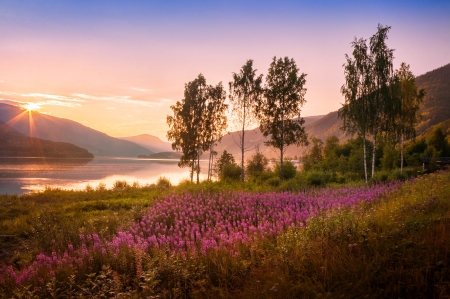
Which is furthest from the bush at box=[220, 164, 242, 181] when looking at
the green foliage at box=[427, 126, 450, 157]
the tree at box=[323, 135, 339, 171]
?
the green foliage at box=[427, 126, 450, 157]

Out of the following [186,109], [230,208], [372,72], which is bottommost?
[230,208]

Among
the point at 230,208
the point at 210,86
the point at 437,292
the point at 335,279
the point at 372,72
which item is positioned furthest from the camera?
the point at 210,86

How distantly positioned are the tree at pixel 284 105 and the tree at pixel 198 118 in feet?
23.7

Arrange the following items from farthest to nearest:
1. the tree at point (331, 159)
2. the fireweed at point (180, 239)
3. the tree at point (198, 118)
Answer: the tree at point (331, 159)
the tree at point (198, 118)
the fireweed at point (180, 239)

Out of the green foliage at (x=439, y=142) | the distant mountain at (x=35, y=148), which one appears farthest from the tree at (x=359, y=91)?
the distant mountain at (x=35, y=148)

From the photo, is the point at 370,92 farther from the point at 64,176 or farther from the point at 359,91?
the point at 64,176

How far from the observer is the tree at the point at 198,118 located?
107 ft

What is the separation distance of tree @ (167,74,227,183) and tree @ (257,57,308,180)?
722 centimetres

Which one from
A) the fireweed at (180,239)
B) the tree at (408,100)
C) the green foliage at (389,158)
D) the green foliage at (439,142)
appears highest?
the tree at (408,100)

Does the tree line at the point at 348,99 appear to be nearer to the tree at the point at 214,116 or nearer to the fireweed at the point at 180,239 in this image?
the tree at the point at 214,116

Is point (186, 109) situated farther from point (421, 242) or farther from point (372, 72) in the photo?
point (421, 242)

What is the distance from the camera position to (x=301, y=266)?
16.3 ft

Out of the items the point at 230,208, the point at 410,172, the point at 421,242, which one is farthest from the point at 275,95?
the point at 421,242

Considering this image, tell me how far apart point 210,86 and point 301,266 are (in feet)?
97.3
